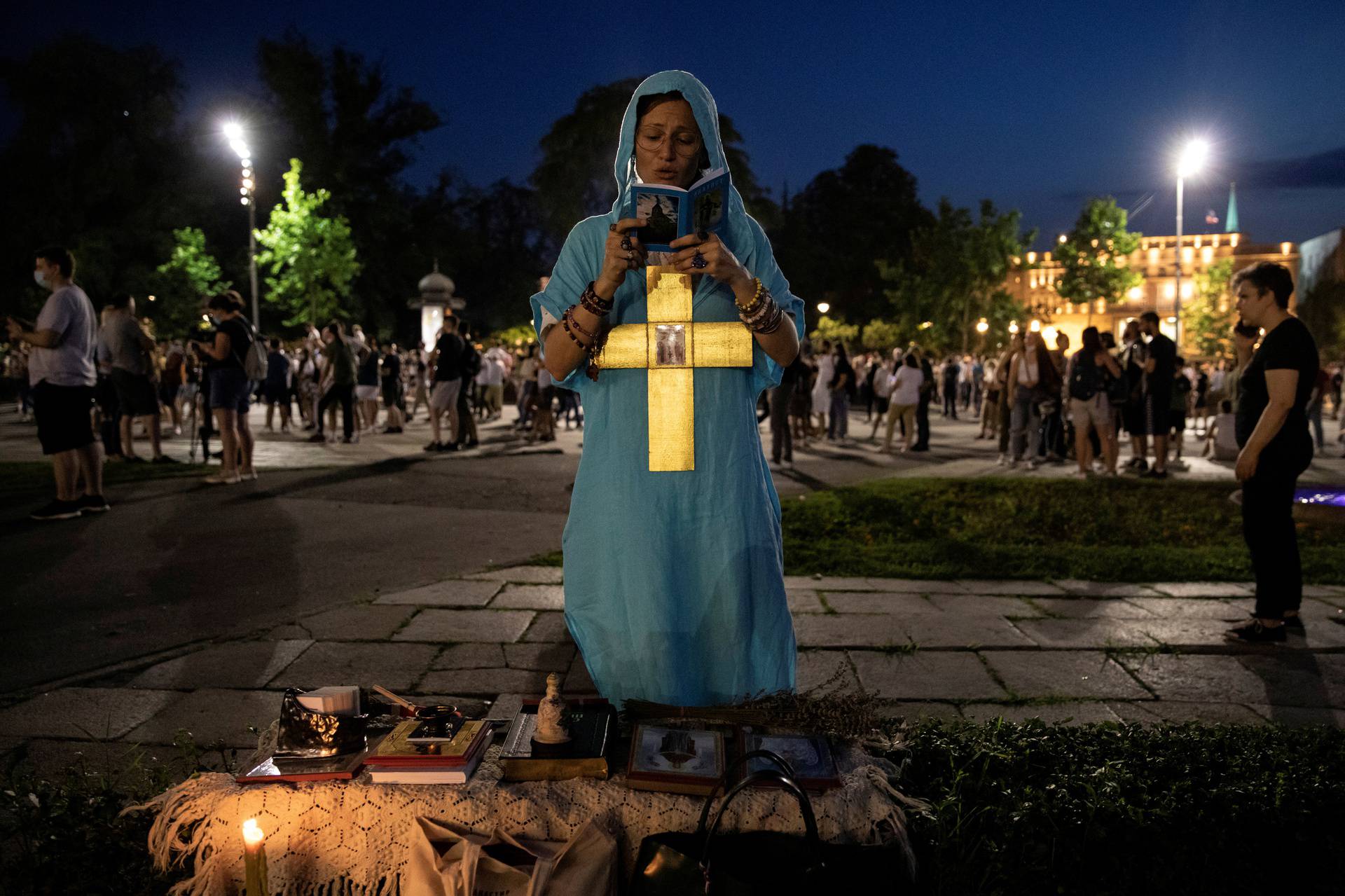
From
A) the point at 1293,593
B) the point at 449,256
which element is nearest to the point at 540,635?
the point at 1293,593

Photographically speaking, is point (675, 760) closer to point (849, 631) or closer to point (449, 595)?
point (849, 631)

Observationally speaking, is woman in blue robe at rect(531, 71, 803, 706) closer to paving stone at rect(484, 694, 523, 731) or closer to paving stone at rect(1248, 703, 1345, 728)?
paving stone at rect(484, 694, 523, 731)

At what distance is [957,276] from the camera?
46.3 meters

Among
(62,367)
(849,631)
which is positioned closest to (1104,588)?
(849,631)

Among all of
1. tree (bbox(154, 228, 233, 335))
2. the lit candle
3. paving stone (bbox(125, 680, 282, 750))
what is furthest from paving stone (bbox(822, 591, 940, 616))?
tree (bbox(154, 228, 233, 335))

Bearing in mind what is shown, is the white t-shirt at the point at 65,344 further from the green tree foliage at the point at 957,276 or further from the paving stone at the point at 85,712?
the green tree foliage at the point at 957,276

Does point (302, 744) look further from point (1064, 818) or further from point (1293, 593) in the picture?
point (1293, 593)

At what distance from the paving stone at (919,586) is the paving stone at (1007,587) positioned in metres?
0.08

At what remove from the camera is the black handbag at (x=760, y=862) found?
1.95m

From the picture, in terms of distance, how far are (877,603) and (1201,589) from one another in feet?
7.42

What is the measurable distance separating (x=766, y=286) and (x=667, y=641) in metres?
1.00

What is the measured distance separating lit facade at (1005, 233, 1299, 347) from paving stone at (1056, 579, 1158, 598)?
101 metres

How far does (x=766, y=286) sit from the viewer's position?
2.56 metres

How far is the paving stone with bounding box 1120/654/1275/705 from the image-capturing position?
4.03 meters
